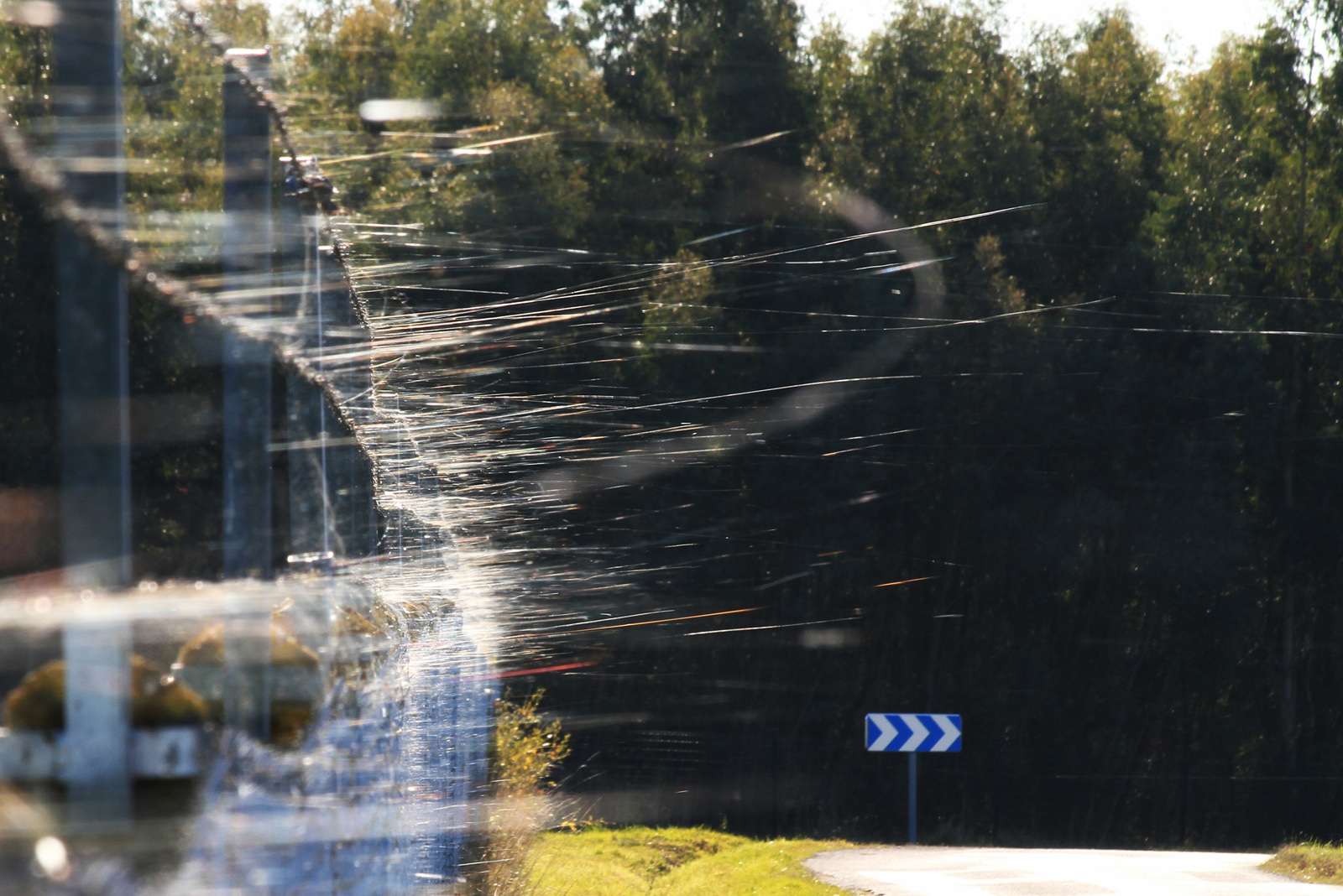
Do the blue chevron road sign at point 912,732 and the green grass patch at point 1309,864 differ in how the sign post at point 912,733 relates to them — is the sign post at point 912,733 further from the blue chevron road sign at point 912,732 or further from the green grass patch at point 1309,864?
the green grass patch at point 1309,864

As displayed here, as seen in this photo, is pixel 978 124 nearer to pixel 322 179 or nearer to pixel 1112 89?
pixel 1112 89

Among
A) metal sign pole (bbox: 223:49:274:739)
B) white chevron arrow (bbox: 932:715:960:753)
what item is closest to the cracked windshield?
white chevron arrow (bbox: 932:715:960:753)

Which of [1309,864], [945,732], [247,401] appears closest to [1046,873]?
[1309,864]

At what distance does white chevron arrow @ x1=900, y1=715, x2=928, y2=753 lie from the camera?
2103 cm

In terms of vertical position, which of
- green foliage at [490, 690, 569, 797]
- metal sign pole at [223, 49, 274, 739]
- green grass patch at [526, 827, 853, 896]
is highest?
metal sign pole at [223, 49, 274, 739]

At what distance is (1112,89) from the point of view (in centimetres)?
2898

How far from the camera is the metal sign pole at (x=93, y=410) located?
91.4 inches

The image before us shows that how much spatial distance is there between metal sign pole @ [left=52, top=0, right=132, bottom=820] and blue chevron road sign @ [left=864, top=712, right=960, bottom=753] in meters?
18.9

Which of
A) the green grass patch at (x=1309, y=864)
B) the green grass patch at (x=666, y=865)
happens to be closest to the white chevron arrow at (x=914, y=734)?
the green grass patch at (x=666, y=865)

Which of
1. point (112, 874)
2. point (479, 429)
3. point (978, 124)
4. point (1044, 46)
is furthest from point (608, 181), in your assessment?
point (112, 874)

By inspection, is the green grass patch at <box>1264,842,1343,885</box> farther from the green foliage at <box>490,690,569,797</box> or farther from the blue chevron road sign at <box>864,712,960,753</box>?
the green foliage at <box>490,690,569,797</box>

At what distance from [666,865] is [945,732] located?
4.98m

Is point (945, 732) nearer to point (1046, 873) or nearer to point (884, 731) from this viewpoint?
point (884, 731)

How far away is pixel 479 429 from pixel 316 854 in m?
8.94
